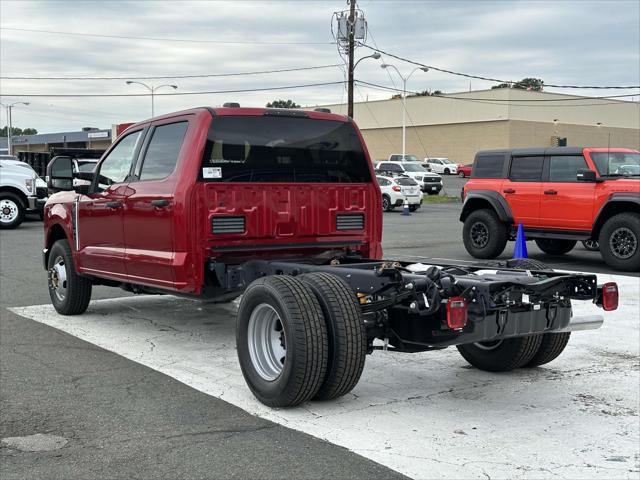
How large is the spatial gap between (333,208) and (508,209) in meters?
8.25

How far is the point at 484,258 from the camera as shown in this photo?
1501 cm

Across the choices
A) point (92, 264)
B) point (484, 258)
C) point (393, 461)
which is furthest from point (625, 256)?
point (393, 461)

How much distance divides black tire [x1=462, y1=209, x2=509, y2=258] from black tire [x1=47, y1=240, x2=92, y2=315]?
841 cm

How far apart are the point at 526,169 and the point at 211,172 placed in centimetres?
926

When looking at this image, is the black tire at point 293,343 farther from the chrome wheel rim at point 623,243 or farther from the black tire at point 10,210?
the black tire at point 10,210

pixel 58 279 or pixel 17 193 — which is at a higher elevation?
pixel 17 193

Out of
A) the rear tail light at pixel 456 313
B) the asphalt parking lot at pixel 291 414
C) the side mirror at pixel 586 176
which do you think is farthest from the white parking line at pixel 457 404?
the side mirror at pixel 586 176

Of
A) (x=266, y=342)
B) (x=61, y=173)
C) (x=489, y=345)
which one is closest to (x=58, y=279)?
(x=61, y=173)

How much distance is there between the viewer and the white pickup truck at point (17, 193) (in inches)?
824

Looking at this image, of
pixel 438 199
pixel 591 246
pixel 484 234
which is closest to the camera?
pixel 484 234

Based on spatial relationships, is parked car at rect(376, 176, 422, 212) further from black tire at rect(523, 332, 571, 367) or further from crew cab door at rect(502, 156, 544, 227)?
black tire at rect(523, 332, 571, 367)

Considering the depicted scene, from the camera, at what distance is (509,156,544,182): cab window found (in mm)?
14172

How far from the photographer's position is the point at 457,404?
5504mm

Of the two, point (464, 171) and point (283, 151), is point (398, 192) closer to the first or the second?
point (283, 151)
